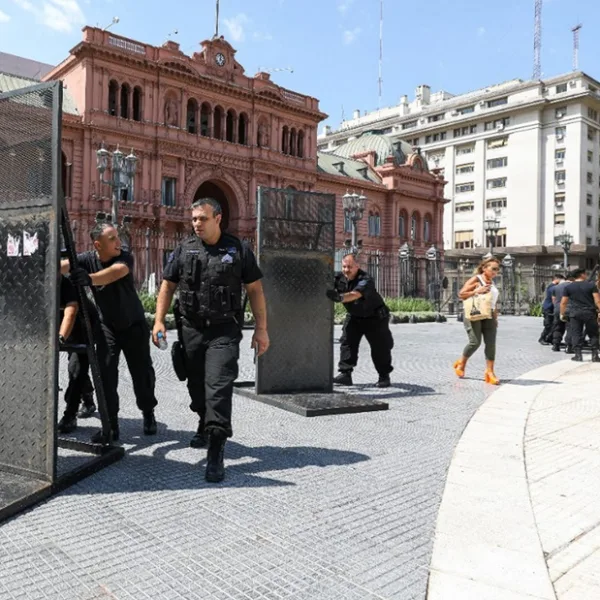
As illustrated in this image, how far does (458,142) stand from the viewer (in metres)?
69.0

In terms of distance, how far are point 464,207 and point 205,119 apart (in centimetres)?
3943

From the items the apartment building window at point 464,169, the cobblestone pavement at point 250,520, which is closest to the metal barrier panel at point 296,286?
the cobblestone pavement at point 250,520

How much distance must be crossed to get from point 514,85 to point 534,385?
67.9 m

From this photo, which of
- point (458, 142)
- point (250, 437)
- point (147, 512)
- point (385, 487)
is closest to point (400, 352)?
point (250, 437)

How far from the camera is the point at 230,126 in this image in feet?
131

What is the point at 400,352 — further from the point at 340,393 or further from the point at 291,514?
the point at 291,514

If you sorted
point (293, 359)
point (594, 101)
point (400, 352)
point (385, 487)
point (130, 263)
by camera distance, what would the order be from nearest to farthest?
1. point (385, 487)
2. point (130, 263)
3. point (293, 359)
4. point (400, 352)
5. point (594, 101)

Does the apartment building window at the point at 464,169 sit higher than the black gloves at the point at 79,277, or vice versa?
the apartment building window at the point at 464,169

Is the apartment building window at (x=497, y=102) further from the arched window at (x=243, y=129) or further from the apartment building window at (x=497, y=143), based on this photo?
the arched window at (x=243, y=129)

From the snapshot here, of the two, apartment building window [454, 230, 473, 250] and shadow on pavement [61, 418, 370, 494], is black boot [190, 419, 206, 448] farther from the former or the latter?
apartment building window [454, 230, 473, 250]

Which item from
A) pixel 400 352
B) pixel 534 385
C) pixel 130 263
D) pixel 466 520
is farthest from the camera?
pixel 400 352

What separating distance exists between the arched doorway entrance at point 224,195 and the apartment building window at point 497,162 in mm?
38818

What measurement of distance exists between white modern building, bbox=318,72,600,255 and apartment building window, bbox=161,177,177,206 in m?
40.7

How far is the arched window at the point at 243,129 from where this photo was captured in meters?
40.2
